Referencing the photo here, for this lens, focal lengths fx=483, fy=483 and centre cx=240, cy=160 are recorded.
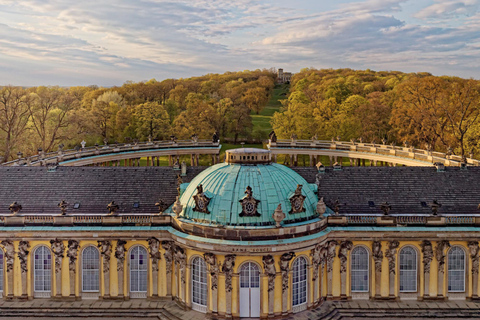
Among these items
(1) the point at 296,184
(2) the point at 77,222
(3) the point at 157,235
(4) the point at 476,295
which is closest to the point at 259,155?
(1) the point at 296,184

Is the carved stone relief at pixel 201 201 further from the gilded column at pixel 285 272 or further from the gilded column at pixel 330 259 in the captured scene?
the gilded column at pixel 330 259

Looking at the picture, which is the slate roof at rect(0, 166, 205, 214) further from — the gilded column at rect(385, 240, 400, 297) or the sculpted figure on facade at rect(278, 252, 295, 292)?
the gilded column at rect(385, 240, 400, 297)

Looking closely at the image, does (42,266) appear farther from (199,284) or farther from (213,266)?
(213,266)

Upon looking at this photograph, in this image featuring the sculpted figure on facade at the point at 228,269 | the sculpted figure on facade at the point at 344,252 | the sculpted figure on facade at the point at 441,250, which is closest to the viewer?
the sculpted figure on facade at the point at 228,269

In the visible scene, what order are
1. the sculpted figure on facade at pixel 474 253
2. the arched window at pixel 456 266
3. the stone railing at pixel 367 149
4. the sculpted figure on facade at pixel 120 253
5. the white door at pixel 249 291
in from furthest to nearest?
1. the stone railing at pixel 367 149
2. the arched window at pixel 456 266
3. the sculpted figure on facade at pixel 120 253
4. the sculpted figure on facade at pixel 474 253
5. the white door at pixel 249 291

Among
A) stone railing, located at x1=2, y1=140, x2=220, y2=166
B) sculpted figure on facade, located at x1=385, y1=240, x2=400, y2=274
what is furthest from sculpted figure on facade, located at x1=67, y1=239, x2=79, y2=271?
sculpted figure on facade, located at x1=385, y1=240, x2=400, y2=274

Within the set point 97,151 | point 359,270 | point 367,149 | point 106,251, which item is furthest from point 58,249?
point 367,149

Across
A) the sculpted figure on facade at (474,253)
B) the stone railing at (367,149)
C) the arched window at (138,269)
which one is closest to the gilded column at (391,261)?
the sculpted figure on facade at (474,253)
